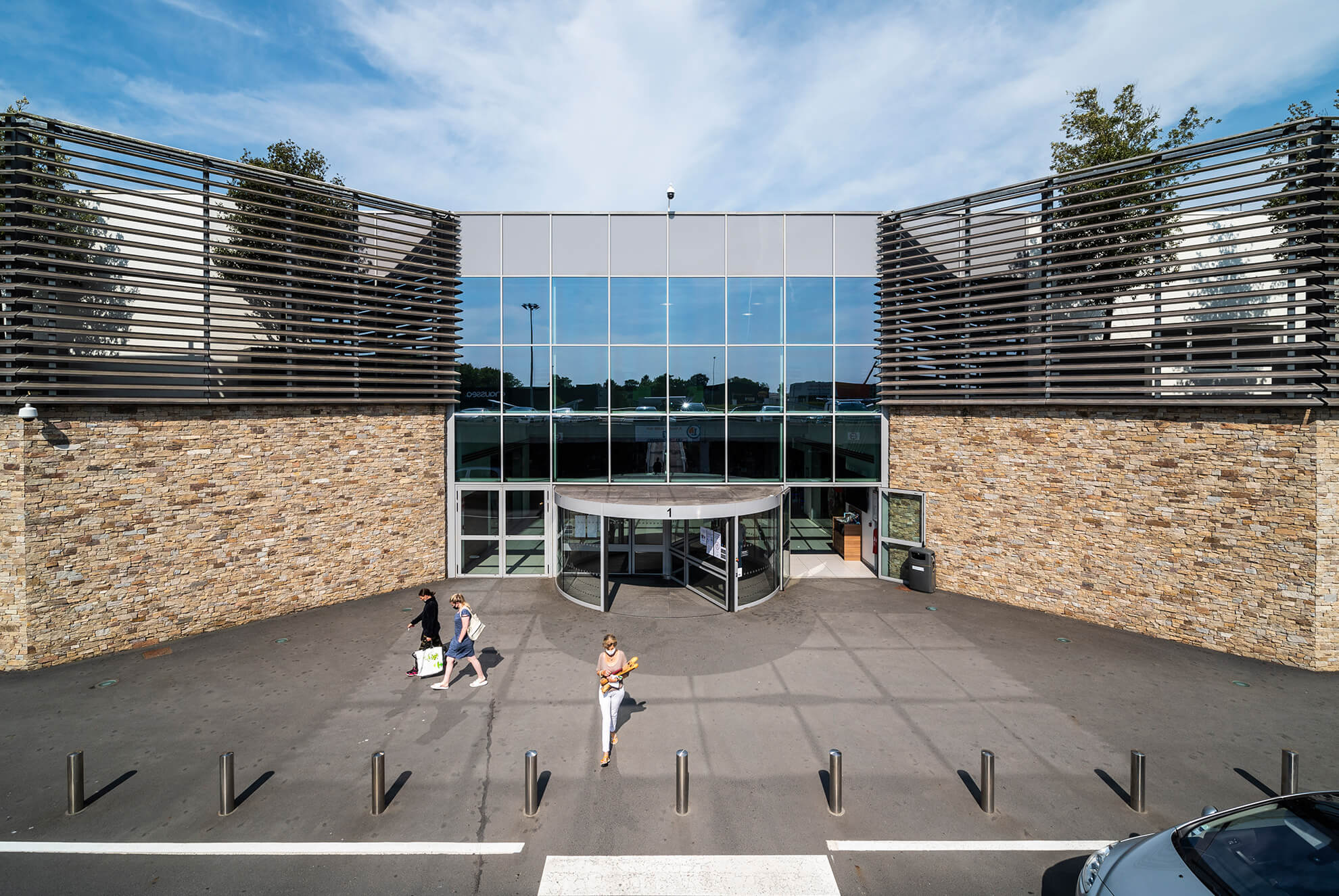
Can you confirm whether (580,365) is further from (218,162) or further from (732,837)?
(732,837)

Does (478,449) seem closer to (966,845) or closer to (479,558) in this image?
(479,558)

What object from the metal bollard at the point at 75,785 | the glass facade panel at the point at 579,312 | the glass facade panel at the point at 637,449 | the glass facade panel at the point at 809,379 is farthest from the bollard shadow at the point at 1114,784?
the glass facade panel at the point at 579,312

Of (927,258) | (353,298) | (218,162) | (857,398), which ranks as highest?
(218,162)

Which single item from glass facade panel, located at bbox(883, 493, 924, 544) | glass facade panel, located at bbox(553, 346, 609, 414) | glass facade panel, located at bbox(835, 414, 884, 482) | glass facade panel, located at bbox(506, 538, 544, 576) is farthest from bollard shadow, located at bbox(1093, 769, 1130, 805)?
glass facade panel, located at bbox(506, 538, 544, 576)

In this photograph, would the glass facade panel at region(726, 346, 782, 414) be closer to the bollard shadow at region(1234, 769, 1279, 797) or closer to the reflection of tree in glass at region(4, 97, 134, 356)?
the bollard shadow at region(1234, 769, 1279, 797)

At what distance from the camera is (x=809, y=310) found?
13672 millimetres

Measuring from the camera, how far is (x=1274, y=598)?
902cm

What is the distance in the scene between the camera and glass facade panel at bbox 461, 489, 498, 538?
1377 cm

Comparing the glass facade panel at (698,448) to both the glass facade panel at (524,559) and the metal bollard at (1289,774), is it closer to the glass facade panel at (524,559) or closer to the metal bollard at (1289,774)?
the glass facade panel at (524,559)

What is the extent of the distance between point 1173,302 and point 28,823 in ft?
57.2

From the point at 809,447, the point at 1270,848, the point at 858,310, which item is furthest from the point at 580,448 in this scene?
the point at 1270,848

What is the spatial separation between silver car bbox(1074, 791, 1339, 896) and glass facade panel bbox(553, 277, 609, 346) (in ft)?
40.7

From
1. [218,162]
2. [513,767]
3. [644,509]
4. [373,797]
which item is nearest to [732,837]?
[513,767]

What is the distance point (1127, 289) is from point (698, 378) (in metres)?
9.10
